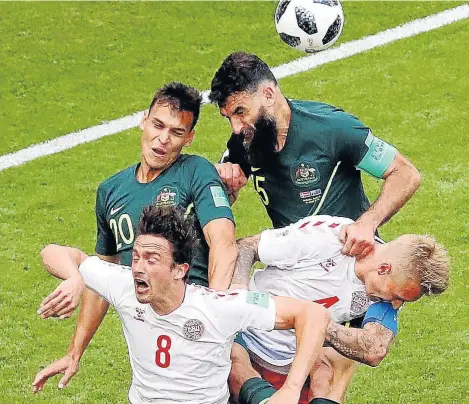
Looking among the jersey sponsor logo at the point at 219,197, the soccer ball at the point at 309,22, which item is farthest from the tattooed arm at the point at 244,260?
the soccer ball at the point at 309,22

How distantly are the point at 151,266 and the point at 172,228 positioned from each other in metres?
0.22

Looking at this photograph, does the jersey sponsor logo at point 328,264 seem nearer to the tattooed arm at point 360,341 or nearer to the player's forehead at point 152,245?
the tattooed arm at point 360,341

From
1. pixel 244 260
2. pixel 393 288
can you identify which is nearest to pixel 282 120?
pixel 244 260

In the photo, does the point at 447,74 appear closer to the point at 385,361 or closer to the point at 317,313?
the point at 385,361

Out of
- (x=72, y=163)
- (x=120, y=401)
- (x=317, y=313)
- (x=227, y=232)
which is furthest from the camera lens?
(x=72, y=163)

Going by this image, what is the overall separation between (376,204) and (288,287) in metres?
0.73

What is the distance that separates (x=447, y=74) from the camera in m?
13.1

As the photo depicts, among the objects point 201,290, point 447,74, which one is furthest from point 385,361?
point 447,74

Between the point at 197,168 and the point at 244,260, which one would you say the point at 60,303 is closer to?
the point at 244,260

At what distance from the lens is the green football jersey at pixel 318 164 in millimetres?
7109

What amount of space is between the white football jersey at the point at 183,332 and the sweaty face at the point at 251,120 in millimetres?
1120

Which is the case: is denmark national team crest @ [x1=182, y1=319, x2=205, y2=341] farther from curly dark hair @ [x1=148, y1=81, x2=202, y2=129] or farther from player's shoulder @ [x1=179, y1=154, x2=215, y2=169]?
curly dark hair @ [x1=148, y1=81, x2=202, y2=129]

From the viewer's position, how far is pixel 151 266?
5957 millimetres

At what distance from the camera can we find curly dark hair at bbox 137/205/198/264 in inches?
237
